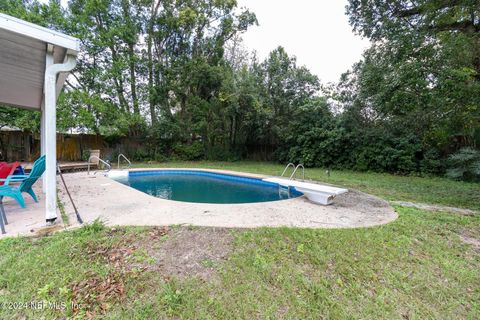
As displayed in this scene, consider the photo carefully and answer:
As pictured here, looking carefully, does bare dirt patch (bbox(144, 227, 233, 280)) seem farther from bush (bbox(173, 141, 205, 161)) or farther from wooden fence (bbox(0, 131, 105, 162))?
bush (bbox(173, 141, 205, 161))

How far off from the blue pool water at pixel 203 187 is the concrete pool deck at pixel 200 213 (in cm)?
171

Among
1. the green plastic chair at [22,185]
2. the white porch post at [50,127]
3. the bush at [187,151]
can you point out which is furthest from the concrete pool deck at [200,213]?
the bush at [187,151]

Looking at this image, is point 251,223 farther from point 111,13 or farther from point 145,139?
point 111,13

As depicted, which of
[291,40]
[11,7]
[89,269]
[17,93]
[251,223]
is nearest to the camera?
[89,269]

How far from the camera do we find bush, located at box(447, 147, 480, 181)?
23.6ft

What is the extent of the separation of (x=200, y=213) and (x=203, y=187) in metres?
4.09

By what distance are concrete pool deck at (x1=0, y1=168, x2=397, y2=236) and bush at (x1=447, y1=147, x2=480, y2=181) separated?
205 inches

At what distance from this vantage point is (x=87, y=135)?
11.9 metres

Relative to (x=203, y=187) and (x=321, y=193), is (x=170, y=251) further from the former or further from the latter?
(x=203, y=187)

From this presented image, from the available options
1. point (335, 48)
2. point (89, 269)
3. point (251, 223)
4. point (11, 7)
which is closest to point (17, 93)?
point (89, 269)

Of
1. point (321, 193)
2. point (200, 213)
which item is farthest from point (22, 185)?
point (321, 193)

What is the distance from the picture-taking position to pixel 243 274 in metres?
2.10

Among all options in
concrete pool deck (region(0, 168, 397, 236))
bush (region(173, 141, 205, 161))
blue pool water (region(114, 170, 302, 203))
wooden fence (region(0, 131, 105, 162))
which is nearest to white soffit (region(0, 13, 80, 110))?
concrete pool deck (region(0, 168, 397, 236))

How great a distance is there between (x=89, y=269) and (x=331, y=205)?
4.19 m
